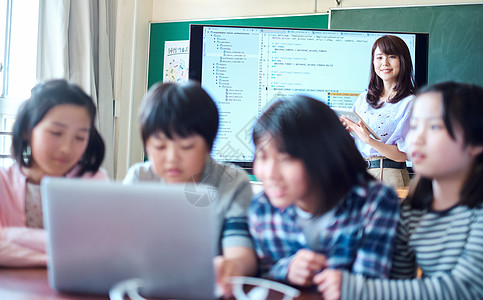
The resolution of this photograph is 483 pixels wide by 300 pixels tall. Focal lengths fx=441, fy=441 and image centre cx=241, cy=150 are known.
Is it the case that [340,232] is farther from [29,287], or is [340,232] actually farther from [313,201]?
[29,287]

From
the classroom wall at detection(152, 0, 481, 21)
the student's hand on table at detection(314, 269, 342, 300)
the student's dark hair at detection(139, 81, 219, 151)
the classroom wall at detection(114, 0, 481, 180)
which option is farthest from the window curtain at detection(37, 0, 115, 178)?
the classroom wall at detection(152, 0, 481, 21)

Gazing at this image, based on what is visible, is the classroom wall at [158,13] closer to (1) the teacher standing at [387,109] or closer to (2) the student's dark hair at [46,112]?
(2) the student's dark hair at [46,112]

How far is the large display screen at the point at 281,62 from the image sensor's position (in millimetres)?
1467

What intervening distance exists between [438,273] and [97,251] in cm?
38

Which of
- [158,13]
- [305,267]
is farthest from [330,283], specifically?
[158,13]

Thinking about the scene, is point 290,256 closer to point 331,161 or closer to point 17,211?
point 331,161

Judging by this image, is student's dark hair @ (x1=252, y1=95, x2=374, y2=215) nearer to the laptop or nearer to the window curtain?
the laptop

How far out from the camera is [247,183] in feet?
1.87

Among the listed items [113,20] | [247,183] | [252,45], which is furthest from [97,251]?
[252,45]

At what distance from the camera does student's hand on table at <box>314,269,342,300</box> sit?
48 centimetres

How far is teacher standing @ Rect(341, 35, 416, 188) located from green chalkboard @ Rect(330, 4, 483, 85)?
3.19 ft

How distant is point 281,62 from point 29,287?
1.27 m

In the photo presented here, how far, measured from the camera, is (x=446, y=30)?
2.11m

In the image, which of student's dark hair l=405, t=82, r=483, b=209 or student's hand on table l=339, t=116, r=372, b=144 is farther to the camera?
student's hand on table l=339, t=116, r=372, b=144
